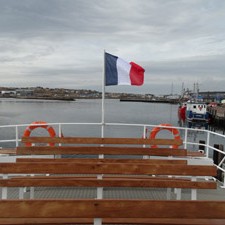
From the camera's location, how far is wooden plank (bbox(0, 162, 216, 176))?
4.17 metres

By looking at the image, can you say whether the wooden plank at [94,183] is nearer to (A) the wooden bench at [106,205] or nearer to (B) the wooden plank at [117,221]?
(A) the wooden bench at [106,205]

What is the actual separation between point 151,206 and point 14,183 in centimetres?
189

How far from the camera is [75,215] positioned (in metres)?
2.74

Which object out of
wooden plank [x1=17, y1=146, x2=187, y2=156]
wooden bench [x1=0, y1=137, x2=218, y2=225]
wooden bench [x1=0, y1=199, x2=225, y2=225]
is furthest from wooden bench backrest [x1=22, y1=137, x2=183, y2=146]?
wooden bench [x1=0, y1=199, x2=225, y2=225]

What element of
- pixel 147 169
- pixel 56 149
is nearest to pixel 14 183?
pixel 147 169

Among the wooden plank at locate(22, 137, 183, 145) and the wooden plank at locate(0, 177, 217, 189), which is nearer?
the wooden plank at locate(0, 177, 217, 189)

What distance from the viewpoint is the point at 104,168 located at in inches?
165

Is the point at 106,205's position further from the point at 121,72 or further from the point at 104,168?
the point at 121,72

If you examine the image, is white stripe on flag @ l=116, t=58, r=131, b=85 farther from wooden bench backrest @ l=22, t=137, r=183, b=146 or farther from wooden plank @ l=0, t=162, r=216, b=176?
wooden plank @ l=0, t=162, r=216, b=176

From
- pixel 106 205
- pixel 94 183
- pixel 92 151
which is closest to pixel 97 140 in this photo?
pixel 92 151

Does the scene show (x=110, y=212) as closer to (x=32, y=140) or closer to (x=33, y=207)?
(x=33, y=207)

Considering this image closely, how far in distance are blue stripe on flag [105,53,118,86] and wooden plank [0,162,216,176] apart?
436cm

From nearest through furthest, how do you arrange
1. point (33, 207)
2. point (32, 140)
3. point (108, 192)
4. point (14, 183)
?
point (33, 207) → point (14, 183) → point (108, 192) → point (32, 140)

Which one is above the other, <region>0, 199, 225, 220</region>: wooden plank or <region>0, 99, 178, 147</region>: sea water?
<region>0, 199, 225, 220</region>: wooden plank
